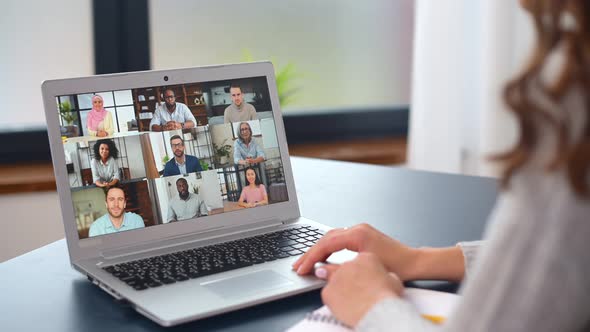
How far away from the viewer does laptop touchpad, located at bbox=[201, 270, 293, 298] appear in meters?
0.90

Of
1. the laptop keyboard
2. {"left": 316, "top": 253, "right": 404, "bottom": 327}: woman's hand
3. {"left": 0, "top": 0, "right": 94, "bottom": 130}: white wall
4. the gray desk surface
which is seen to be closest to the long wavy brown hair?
{"left": 316, "top": 253, "right": 404, "bottom": 327}: woman's hand

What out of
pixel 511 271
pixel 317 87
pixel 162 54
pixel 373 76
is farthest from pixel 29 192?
pixel 511 271

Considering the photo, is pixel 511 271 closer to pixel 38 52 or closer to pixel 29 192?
pixel 29 192

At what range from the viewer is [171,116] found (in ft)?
3.70

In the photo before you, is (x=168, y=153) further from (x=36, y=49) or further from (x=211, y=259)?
A: (x=36, y=49)

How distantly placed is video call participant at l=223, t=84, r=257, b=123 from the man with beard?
0.09 meters

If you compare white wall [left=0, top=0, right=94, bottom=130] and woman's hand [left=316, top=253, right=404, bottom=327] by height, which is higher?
white wall [left=0, top=0, right=94, bottom=130]

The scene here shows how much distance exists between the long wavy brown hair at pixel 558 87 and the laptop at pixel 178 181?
0.45m

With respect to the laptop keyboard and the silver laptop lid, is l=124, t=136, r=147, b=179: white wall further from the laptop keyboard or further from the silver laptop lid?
the laptop keyboard

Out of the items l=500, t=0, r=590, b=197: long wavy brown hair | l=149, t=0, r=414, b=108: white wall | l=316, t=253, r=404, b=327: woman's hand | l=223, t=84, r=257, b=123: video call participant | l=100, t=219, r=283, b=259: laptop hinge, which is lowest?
l=316, t=253, r=404, b=327: woman's hand

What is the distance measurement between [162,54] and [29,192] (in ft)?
2.21

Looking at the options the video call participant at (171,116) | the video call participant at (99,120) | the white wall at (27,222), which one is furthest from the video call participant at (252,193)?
the white wall at (27,222)

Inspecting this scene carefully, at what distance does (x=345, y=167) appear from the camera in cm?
167

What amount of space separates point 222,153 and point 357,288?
0.41 m
